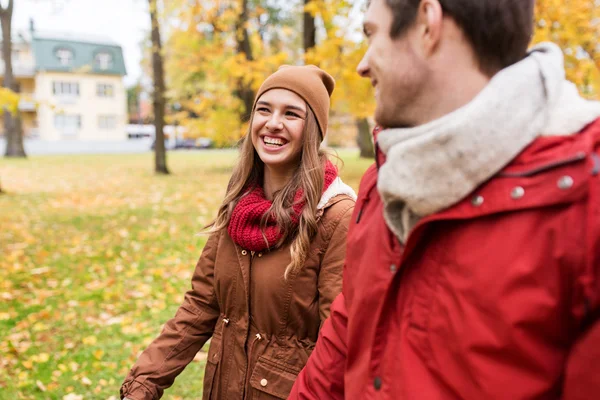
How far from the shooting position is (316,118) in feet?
7.19

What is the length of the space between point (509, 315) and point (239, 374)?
139 cm

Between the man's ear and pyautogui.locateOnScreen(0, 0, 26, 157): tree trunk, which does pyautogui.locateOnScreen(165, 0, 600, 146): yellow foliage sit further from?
the man's ear

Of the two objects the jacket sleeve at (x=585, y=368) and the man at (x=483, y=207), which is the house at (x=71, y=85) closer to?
the man at (x=483, y=207)

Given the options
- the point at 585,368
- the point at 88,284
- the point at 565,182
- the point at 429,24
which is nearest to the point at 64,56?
the point at 88,284

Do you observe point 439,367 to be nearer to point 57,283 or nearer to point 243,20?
point 57,283

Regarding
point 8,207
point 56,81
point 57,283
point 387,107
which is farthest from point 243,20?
point 56,81

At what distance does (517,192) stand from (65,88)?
175 feet

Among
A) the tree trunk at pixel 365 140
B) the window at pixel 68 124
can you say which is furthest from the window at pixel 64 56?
the tree trunk at pixel 365 140

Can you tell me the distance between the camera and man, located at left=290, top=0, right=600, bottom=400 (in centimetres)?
84

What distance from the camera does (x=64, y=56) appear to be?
48.5 m

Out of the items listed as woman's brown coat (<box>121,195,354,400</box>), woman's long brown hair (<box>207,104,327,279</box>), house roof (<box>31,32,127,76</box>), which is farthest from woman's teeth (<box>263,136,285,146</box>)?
house roof (<box>31,32,127,76</box>)

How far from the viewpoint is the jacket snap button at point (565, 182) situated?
2.71 feet

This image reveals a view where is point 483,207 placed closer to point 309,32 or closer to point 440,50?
point 440,50

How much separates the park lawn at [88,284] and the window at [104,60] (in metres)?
42.2
